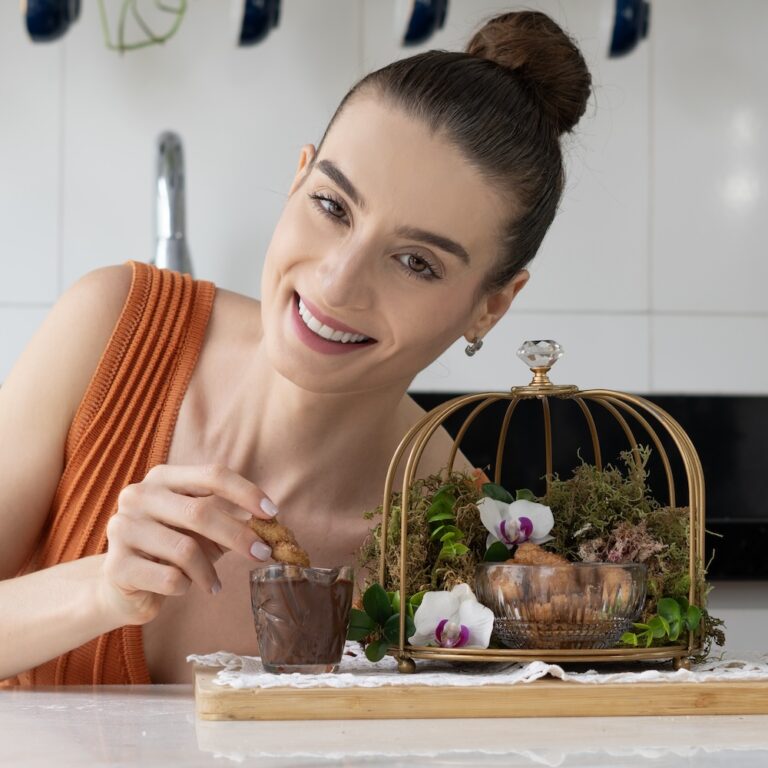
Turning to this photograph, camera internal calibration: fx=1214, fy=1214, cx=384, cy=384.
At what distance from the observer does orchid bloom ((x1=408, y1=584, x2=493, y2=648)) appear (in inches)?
36.9

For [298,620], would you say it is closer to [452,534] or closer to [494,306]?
[452,534]

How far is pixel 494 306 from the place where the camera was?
1384mm

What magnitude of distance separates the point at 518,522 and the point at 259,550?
0.76 feet

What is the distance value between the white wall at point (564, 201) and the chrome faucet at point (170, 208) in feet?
0.35

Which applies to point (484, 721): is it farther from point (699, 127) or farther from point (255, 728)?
point (699, 127)

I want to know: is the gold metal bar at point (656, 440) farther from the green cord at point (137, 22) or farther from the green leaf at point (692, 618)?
the green cord at point (137, 22)

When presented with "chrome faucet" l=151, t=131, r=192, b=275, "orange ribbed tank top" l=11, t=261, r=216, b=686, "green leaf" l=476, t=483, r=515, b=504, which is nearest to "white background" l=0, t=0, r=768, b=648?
"chrome faucet" l=151, t=131, r=192, b=275

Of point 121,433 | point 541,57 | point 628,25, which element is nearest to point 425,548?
point 121,433

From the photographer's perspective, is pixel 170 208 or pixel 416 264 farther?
pixel 170 208

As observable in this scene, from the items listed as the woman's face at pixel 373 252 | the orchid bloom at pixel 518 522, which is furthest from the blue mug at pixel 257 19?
the orchid bloom at pixel 518 522

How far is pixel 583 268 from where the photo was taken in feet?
7.87

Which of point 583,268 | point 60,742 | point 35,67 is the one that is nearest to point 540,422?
point 583,268

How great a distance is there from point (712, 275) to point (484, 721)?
1.74 metres

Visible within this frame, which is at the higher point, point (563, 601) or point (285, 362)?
point (285, 362)
